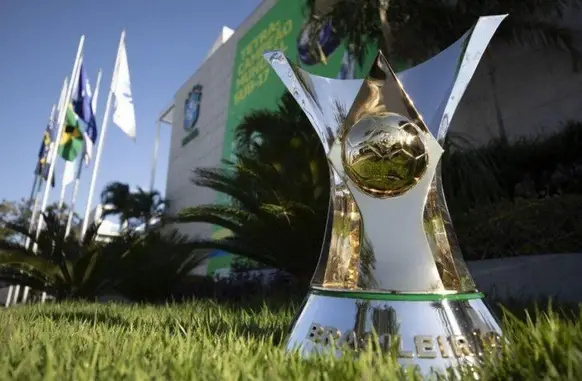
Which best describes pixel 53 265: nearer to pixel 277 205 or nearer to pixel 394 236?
pixel 277 205

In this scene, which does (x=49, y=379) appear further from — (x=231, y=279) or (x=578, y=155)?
(x=578, y=155)

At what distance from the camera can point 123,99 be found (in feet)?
42.1

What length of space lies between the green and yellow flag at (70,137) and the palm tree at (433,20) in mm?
7920

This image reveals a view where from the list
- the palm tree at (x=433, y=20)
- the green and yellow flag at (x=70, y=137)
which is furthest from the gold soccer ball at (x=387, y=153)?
the green and yellow flag at (x=70, y=137)

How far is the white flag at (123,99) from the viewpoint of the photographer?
12664mm

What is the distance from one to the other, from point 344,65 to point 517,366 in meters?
13.4

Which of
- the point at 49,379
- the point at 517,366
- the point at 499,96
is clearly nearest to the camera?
the point at 49,379

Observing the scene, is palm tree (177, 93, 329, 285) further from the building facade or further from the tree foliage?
the building facade

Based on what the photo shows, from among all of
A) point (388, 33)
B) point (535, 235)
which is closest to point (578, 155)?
point (535, 235)

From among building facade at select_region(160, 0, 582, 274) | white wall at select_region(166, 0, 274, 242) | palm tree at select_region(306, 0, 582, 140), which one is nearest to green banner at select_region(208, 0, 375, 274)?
building facade at select_region(160, 0, 582, 274)

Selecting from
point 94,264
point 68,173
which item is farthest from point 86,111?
point 94,264

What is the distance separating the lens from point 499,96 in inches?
437

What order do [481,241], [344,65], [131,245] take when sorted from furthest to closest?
[344,65], [131,245], [481,241]

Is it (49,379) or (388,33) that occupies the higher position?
(388,33)
